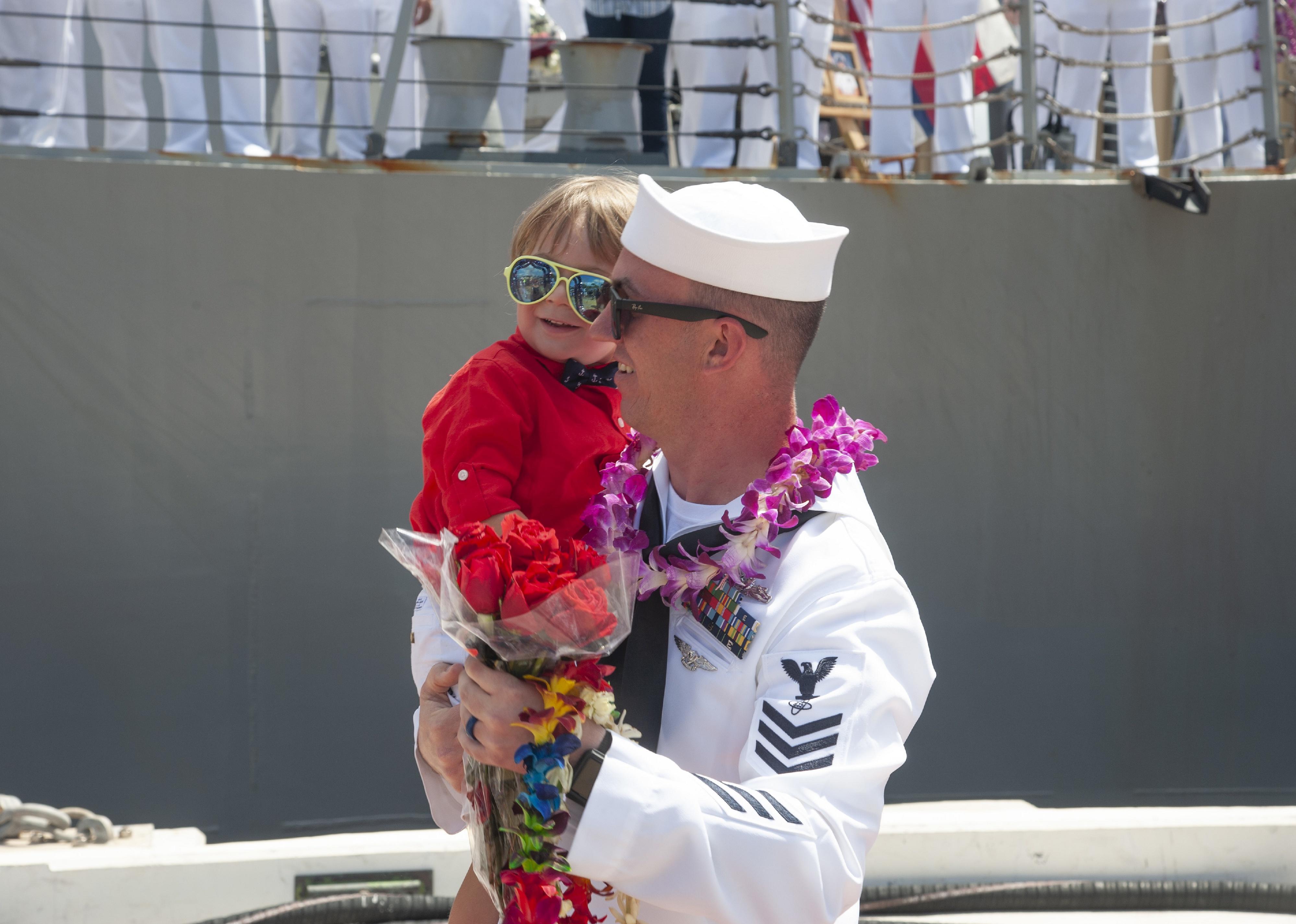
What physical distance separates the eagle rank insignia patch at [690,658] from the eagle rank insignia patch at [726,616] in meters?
Answer: 0.04

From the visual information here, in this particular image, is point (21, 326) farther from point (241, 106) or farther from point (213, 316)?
point (241, 106)

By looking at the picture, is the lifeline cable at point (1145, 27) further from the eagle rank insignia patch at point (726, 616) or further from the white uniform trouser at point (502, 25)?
the eagle rank insignia patch at point (726, 616)

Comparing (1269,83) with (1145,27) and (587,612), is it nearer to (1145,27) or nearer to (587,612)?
(1145,27)

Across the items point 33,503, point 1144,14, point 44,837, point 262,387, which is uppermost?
point 1144,14

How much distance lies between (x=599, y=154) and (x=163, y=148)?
2237mm

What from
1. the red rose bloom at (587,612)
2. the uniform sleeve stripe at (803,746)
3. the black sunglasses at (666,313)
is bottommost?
the uniform sleeve stripe at (803,746)

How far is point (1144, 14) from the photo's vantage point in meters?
6.30

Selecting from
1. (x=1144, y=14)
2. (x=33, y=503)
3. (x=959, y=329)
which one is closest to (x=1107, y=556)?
(x=959, y=329)

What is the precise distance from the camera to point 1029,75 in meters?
5.69

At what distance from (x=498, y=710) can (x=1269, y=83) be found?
6016 mm

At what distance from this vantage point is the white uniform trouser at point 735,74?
6.13m

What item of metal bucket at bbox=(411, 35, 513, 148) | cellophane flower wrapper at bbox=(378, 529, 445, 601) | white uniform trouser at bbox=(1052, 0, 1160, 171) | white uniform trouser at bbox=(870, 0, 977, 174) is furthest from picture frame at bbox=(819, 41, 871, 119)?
cellophane flower wrapper at bbox=(378, 529, 445, 601)

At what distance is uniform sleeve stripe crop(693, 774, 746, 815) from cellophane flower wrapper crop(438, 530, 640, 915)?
199 mm

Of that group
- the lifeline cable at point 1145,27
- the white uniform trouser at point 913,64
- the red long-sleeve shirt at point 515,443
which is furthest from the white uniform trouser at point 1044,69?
the red long-sleeve shirt at point 515,443
